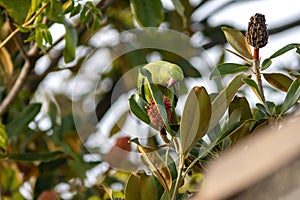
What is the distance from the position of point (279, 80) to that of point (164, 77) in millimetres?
127

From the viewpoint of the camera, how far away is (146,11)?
1.64 metres

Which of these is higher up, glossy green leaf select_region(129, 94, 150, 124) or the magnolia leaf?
glossy green leaf select_region(129, 94, 150, 124)

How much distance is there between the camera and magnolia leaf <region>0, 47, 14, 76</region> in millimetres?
1925

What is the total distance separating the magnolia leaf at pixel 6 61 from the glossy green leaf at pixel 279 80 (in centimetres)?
115

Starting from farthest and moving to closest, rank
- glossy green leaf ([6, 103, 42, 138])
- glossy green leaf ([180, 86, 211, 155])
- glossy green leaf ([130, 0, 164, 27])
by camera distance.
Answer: glossy green leaf ([6, 103, 42, 138])
glossy green leaf ([130, 0, 164, 27])
glossy green leaf ([180, 86, 211, 155])

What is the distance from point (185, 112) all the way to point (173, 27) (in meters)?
1.53

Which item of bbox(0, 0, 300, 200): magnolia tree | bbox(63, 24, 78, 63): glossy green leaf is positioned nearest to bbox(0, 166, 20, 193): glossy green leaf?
bbox(0, 0, 300, 200): magnolia tree

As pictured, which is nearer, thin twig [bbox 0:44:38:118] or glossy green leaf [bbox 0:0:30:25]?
glossy green leaf [bbox 0:0:30:25]

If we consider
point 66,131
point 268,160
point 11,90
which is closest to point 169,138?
point 268,160

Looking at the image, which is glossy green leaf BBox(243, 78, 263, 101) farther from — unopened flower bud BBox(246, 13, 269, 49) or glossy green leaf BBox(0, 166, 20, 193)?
glossy green leaf BBox(0, 166, 20, 193)

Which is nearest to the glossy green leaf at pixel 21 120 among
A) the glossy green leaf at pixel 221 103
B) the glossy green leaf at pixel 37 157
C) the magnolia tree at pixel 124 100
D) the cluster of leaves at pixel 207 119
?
the magnolia tree at pixel 124 100

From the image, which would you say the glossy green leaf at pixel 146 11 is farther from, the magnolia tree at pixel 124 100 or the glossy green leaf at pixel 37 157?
the glossy green leaf at pixel 37 157

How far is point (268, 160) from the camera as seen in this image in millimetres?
414

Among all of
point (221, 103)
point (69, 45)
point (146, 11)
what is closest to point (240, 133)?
point (221, 103)
